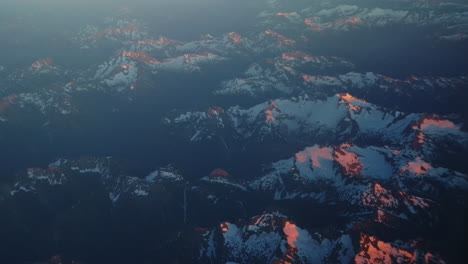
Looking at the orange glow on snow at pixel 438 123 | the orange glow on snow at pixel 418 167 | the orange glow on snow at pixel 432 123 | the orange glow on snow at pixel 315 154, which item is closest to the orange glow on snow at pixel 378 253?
the orange glow on snow at pixel 418 167

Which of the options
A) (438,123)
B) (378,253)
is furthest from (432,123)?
(378,253)

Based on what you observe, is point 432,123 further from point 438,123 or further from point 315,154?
point 315,154

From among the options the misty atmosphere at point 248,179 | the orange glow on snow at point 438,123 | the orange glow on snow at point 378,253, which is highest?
the orange glow on snow at point 378,253

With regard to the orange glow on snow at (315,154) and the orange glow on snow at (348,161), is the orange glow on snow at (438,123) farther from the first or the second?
the orange glow on snow at (315,154)

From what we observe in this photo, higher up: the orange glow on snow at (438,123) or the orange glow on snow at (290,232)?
the orange glow on snow at (290,232)

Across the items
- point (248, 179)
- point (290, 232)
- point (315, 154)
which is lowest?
point (248, 179)

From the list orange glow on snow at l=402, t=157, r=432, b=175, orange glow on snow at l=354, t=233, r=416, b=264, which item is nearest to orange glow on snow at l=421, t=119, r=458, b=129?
orange glow on snow at l=402, t=157, r=432, b=175
